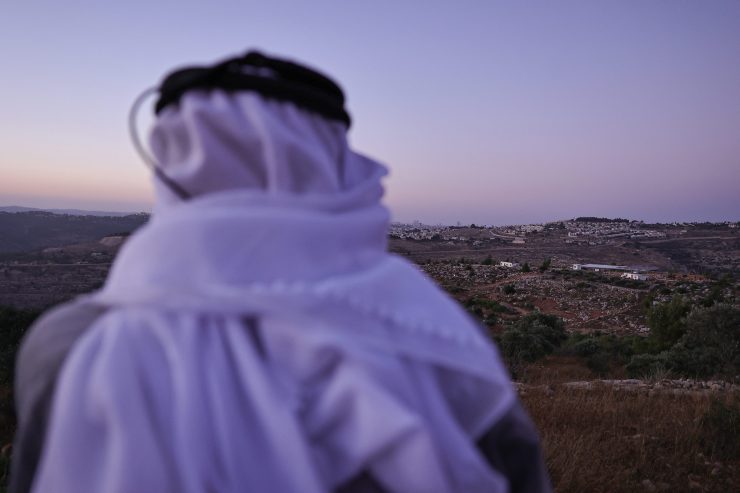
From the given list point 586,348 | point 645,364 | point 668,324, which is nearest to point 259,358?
point 645,364

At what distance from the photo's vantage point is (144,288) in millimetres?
731

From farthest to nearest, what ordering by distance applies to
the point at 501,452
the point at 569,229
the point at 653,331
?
the point at 569,229, the point at 653,331, the point at 501,452

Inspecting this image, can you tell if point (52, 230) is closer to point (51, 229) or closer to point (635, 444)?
point (51, 229)

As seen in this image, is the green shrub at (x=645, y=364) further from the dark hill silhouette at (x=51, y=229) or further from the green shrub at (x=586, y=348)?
the dark hill silhouette at (x=51, y=229)

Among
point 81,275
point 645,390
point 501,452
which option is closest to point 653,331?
point 645,390

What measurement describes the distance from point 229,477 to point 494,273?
31.5m

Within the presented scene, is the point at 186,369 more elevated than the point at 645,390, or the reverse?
the point at 186,369

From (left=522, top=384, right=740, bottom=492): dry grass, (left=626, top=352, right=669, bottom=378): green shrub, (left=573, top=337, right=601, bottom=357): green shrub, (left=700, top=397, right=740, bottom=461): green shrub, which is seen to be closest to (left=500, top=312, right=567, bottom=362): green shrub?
(left=573, top=337, right=601, bottom=357): green shrub

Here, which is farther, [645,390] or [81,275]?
[81,275]

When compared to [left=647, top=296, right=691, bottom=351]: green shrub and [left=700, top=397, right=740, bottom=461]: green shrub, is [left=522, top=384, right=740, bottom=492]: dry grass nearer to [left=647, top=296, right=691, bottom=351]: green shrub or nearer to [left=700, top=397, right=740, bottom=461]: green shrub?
[left=700, top=397, right=740, bottom=461]: green shrub

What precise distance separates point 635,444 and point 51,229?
52520 mm

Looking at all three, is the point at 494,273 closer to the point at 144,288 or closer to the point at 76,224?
the point at 144,288

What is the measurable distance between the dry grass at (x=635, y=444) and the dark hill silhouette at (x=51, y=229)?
3946 centimetres

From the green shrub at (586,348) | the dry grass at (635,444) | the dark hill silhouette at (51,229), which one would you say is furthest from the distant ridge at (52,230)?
the dry grass at (635,444)
